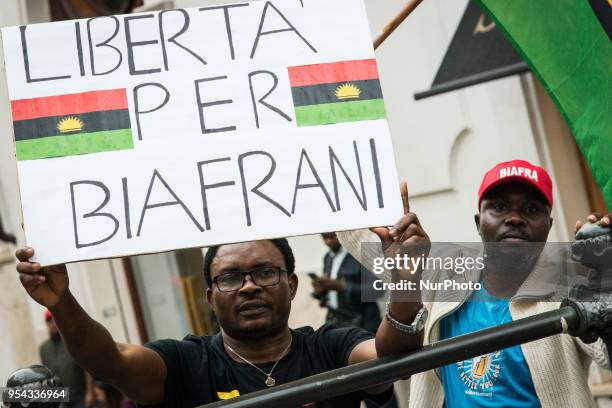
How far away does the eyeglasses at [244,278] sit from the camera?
2898 mm

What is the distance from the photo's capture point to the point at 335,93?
2771 mm

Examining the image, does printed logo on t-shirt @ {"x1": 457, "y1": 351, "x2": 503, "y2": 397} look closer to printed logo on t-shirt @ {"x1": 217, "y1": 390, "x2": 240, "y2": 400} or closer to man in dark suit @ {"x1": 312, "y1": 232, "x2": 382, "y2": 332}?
printed logo on t-shirt @ {"x1": 217, "y1": 390, "x2": 240, "y2": 400}

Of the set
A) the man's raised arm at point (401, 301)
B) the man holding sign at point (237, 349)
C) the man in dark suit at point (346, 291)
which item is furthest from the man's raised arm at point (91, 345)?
the man in dark suit at point (346, 291)

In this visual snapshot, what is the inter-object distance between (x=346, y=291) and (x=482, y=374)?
350 cm

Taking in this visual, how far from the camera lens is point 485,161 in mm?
6848

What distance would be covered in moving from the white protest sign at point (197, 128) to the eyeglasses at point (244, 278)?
1.10 ft

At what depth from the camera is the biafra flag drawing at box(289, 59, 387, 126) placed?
2.73m

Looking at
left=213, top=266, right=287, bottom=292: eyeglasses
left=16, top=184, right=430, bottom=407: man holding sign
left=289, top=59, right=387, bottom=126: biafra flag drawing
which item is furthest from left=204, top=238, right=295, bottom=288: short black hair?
left=289, top=59, right=387, bottom=126: biafra flag drawing

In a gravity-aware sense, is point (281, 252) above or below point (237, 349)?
above

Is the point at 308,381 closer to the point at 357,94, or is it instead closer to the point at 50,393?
the point at 50,393

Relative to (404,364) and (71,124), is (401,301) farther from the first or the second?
(71,124)

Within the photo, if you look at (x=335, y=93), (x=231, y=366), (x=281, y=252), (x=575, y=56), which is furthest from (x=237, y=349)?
(x=575, y=56)

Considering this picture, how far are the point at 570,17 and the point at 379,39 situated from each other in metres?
0.66

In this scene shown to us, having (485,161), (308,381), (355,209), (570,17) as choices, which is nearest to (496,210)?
(570,17)
